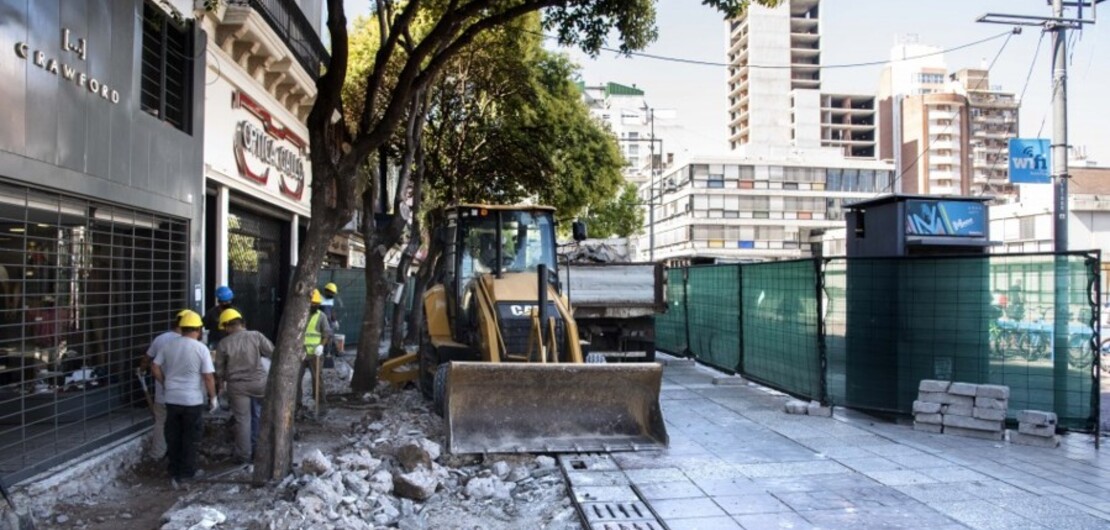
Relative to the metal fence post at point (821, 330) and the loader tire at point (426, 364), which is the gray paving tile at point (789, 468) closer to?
the metal fence post at point (821, 330)

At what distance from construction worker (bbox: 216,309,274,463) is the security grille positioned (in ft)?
3.32

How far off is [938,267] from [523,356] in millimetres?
5008

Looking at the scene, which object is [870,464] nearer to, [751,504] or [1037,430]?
[751,504]

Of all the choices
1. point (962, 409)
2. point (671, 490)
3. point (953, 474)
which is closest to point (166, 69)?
point (671, 490)

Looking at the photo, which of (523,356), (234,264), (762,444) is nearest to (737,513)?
(762,444)

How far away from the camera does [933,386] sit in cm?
938

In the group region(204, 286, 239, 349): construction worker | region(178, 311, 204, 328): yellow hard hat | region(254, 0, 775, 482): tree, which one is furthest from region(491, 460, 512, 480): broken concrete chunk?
region(204, 286, 239, 349): construction worker

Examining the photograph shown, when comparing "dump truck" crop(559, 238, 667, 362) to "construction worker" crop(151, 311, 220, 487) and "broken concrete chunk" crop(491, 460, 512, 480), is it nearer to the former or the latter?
"broken concrete chunk" crop(491, 460, 512, 480)

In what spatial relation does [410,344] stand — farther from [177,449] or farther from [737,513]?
[737,513]

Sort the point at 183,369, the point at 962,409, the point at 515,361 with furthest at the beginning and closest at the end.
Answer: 1. the point at 515,361
2. the point at 962,409
3. the point at 183,369

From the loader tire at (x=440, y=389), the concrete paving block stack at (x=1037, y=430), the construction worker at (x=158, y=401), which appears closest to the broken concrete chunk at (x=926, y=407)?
the concrete paving block stack at (x=1037, y=430)

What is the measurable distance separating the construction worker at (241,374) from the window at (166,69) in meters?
2.87

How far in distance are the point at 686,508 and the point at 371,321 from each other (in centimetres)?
716

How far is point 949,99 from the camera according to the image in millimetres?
92375
